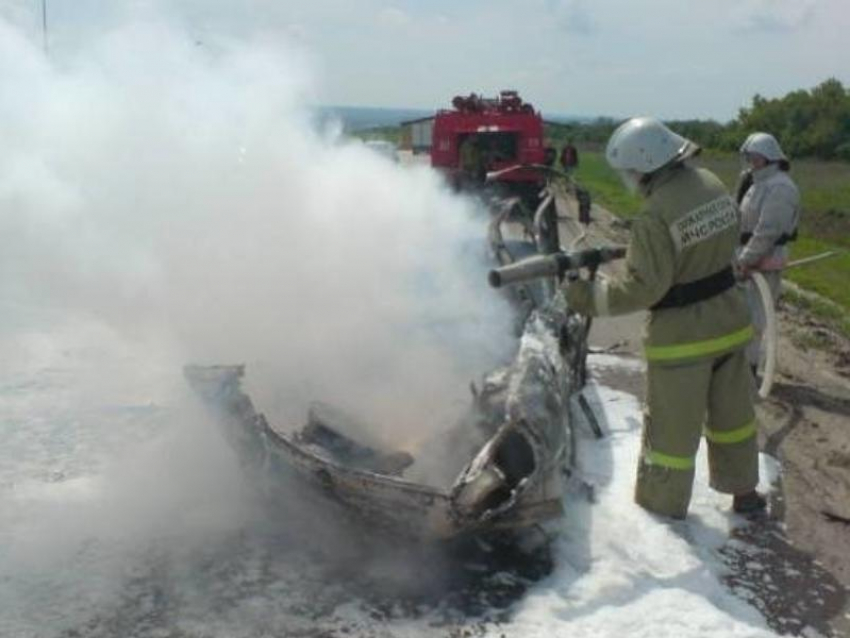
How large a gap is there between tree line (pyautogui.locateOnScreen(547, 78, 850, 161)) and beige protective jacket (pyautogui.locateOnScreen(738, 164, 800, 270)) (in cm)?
3580

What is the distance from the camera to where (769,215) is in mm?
6809

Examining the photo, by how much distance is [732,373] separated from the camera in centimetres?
476

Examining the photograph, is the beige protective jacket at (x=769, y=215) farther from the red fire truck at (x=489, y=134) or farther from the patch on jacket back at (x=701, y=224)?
the red fire truck at (x=489, y=134)

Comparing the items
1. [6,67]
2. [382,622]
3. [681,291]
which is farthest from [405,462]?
[6,67]

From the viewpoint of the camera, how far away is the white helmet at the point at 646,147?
4523 millimetres

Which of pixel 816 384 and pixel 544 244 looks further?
pixel 816 384

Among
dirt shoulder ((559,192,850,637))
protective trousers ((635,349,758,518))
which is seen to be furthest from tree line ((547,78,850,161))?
protective trousers ((635,349,758,518))

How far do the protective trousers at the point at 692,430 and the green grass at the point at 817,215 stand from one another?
15.3ft

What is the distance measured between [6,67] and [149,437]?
2.78 m

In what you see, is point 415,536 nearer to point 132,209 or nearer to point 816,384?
point 132,209

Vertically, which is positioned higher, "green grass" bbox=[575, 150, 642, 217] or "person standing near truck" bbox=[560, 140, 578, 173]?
"person standing near truck" bbox=[560, 140, 578, 173]

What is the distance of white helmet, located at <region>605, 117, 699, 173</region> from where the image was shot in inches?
178

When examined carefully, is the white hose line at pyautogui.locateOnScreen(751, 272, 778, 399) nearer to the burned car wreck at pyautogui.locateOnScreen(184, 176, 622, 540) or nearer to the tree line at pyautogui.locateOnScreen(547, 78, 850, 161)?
the burned car wreck at pyautogui.locateOnScreen(184, 176, 622, 540)

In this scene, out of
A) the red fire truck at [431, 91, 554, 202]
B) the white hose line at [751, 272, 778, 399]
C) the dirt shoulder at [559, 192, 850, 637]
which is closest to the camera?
the dirt shoulder at [559, 192, 850, 637]
